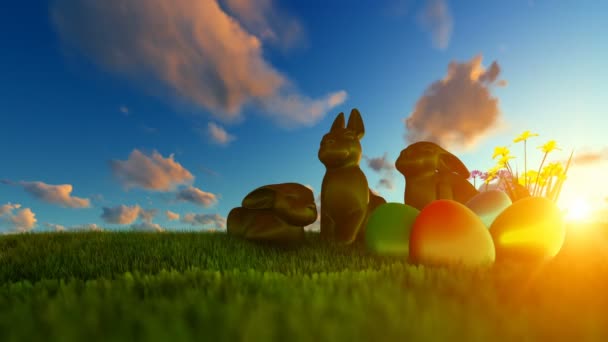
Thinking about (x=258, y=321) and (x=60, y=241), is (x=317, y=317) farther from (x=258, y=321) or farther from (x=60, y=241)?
(x=60, y=241)

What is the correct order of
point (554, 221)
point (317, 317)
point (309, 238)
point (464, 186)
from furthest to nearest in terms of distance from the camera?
point (464, 186) < point (309, 238) < point (554, 221) < point (317, 317)

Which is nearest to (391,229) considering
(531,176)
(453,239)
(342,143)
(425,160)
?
(453,239)

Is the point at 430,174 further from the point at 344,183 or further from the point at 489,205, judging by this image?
the point at 344,183

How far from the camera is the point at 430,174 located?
445 centimetres

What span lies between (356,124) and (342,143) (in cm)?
32

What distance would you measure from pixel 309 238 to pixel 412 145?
1.59 m

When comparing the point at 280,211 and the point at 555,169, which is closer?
the point at 280,211

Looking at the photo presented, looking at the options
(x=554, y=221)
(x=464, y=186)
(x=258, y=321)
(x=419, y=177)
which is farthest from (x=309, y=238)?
(x=258, y=321)

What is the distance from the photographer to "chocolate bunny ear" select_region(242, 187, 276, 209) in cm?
371

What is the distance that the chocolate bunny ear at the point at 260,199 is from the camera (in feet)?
12.2

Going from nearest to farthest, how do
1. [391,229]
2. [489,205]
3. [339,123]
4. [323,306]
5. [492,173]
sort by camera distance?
[323,306]
[391,229]
[489,205]
[339,123]
[492,173]

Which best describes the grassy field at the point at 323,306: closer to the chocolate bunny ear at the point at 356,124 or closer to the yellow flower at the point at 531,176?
the chocolate bunny ear at the point at 356,124

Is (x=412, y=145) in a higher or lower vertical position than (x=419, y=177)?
higher

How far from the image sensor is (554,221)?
3119 mm
